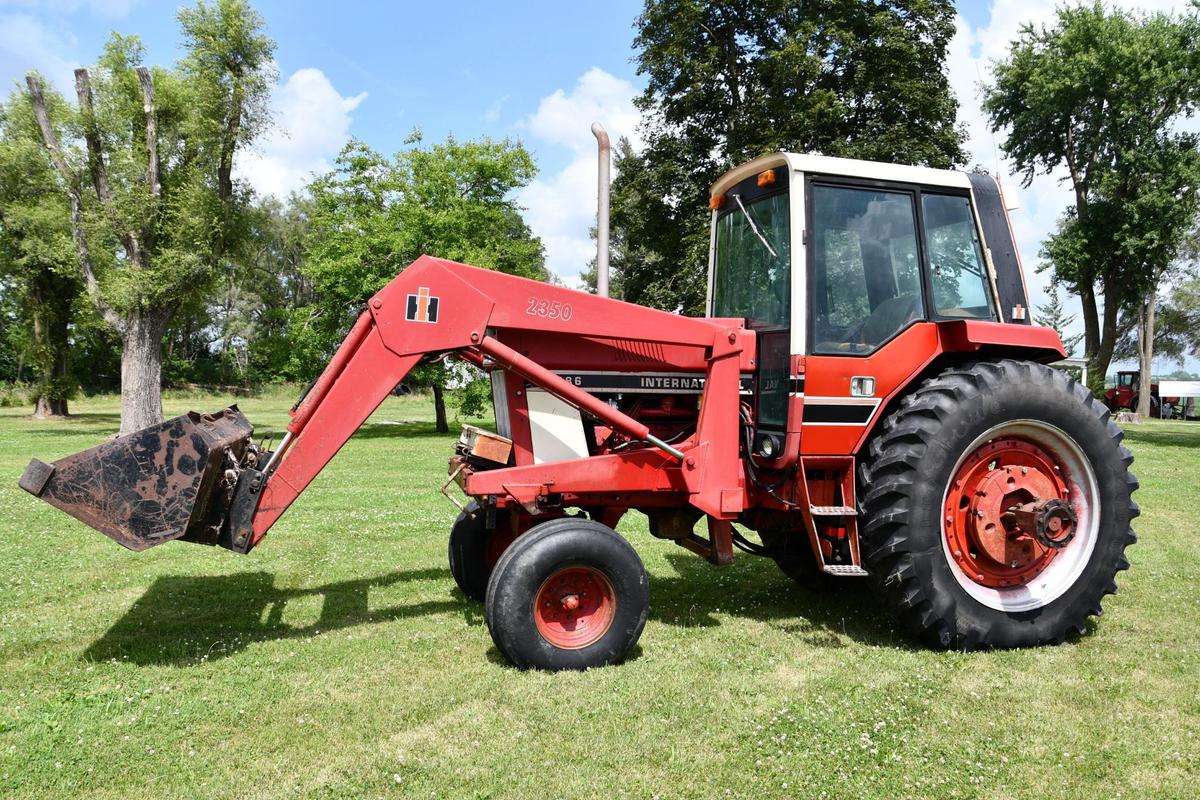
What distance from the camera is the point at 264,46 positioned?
22891 mm

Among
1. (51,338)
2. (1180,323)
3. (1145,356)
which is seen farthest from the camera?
(1180,323)

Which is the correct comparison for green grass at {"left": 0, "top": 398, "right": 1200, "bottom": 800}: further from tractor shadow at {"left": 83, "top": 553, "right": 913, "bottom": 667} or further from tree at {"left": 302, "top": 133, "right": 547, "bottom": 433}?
tree at {"left": 302, "top": 133, "right": 547, "bottom": 433}

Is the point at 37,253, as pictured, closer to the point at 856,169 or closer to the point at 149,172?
the point at 149,172

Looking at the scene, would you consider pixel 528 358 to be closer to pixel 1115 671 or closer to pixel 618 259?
pixel 1115 671

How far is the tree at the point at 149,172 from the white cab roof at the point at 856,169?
19465 millimetres

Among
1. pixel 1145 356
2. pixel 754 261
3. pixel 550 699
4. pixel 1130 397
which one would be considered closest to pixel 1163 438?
pixel 1145 356

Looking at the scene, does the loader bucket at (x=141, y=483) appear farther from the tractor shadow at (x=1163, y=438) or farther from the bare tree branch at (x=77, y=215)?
the tractor shadow at (x=1163, y=438)

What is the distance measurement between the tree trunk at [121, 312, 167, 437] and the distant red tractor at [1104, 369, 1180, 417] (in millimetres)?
40844

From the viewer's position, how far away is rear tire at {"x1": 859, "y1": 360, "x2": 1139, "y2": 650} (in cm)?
471

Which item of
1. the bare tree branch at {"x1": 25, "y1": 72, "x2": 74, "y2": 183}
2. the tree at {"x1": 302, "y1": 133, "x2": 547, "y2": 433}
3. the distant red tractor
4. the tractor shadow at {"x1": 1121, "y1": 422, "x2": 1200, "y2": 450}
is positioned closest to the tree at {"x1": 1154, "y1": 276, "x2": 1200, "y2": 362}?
the distant red tractor

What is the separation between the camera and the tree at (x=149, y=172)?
20.8 meters

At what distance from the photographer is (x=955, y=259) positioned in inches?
210

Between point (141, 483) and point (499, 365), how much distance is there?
2.02m

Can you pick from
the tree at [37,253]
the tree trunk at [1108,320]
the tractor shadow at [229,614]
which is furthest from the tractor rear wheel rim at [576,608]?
the tree trunk at [1108,320]
